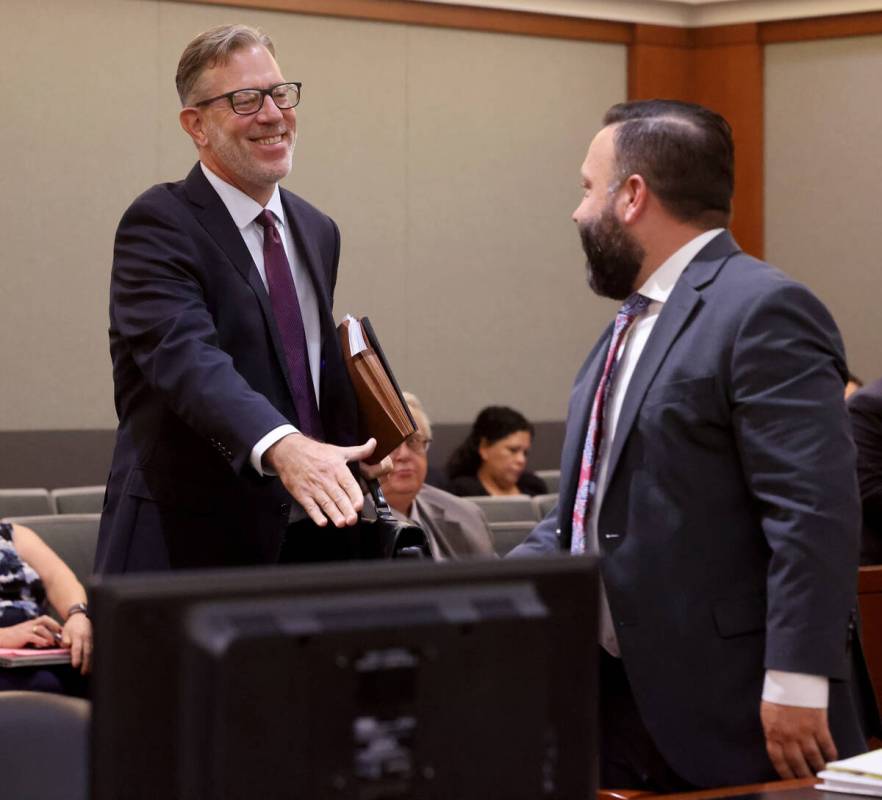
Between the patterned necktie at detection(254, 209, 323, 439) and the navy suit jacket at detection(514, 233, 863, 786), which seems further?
the patterned necktie at detection(254, 209, 323, 439)

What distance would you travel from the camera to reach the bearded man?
1.98 meters

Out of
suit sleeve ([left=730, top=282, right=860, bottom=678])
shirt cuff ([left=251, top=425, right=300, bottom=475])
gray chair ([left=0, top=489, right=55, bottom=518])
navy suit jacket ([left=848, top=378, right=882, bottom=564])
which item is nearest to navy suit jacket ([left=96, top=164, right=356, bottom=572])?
shirt cuff ([left=251, top=425, right=300, bottom=475])

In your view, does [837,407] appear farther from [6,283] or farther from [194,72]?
[6,283]

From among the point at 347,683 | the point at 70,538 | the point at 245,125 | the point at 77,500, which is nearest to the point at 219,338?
the point at 245,125

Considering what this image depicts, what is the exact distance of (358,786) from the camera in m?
0.89

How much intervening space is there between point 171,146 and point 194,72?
18.2 ft

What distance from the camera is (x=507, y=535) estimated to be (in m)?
4.92

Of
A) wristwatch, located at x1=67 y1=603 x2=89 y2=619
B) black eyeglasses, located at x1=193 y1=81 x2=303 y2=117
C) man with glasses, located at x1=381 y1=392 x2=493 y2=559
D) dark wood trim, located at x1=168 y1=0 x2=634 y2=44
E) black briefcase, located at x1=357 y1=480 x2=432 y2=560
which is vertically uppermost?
dark wood trim, located at x1=168 y1=0 x2=634 y2=44

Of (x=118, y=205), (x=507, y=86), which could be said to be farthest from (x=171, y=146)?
(x=507, y=86)

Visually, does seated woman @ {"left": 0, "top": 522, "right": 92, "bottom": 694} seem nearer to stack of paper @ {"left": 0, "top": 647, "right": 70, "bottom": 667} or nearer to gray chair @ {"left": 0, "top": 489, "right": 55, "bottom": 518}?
stack of paper @ {"left": 0, "top": 647, "right": 70, "bottom": 667}

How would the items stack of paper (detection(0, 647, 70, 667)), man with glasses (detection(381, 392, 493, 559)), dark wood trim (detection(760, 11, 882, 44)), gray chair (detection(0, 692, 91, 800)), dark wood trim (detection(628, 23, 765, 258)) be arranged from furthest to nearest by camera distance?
1. dark wood trim (detection(628, 23, 765, 258))
2. dark wood trim (detection(760, 11, 882, 44))
3. man with glasses (detection(381, 392, 493, 559))
4. stack of paper (detection(0, 647, 70, 667))
5. gray chair (detection(0, 692, 91, 800))

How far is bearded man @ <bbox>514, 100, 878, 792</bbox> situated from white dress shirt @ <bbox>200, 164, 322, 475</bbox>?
1.43ft

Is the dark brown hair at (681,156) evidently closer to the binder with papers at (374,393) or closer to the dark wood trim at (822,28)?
the binder with papers at (374,393)

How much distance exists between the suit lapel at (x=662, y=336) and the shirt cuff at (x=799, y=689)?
0.40m
